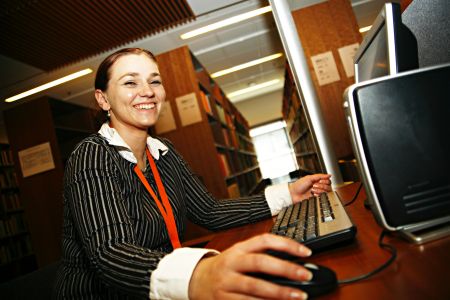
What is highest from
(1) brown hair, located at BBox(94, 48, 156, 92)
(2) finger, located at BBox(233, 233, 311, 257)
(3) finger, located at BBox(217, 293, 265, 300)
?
(1) brown hair, located at BBox(94, 48, 156, 92)

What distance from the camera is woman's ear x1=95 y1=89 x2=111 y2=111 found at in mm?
1311

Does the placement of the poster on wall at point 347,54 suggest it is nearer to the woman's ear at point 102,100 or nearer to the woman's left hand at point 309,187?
the woman's left hand at point 309,187

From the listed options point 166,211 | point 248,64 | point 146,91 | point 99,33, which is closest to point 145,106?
point 146,91

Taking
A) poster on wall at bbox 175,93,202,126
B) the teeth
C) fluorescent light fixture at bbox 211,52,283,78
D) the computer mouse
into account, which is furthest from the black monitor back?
fluorescent light fixture at bbox 211,52,283,78

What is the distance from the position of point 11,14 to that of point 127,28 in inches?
45.2

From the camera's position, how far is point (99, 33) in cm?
381

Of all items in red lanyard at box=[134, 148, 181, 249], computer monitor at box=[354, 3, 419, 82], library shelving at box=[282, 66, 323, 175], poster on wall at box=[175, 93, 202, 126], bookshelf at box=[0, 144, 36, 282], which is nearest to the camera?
computer monitor at box=[354, 3, 419, 82]

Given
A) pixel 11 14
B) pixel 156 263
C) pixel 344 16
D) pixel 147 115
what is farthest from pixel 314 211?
pixel 344 16

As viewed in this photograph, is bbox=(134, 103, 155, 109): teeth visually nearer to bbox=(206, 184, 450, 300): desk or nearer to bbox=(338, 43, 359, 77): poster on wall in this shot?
bbox=(206, 184, 450, 300): desk

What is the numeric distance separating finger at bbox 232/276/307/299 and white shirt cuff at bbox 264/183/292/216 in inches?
31.0

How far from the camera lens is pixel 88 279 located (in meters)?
1.05

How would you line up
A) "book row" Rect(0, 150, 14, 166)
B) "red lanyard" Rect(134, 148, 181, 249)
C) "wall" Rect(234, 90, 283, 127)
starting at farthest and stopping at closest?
"wall" Rect(234, 90, 283, 127)
"book row" Rect(0, 150, 14, 166)
"red lanyard" Rect(134, 148, 181, 249)

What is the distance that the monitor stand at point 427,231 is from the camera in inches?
21.8

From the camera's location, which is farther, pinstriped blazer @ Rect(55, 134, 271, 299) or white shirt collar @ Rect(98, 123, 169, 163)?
white shirt collar @ Rect(98, 123, 169, 163)
